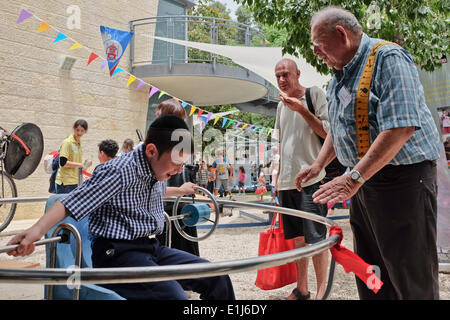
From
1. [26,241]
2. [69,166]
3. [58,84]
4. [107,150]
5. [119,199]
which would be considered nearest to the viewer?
[26,241]

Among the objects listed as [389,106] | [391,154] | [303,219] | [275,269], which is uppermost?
[389,106]

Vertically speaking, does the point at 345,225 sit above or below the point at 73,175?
below

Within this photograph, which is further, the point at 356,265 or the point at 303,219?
the point at 303,219

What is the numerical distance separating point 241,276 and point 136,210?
257 centimetres

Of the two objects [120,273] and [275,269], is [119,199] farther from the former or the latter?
[275,269]

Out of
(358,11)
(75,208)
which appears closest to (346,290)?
(75,208)

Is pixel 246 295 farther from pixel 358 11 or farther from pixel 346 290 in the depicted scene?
pixel 358 11

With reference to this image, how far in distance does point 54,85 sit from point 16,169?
3.70 m

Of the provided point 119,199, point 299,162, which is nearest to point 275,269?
point 299,162

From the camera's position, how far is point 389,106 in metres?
1.58

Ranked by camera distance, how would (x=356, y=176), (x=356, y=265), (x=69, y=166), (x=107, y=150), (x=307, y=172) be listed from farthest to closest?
(x=69, y=166) < (x=107, y=150) < (x=307, y=172) < (x=356, y=176) < (x=356, y=265)

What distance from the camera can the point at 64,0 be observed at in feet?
31.0

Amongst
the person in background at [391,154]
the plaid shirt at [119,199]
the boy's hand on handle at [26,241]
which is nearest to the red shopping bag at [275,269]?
the person in background at [391,154]
